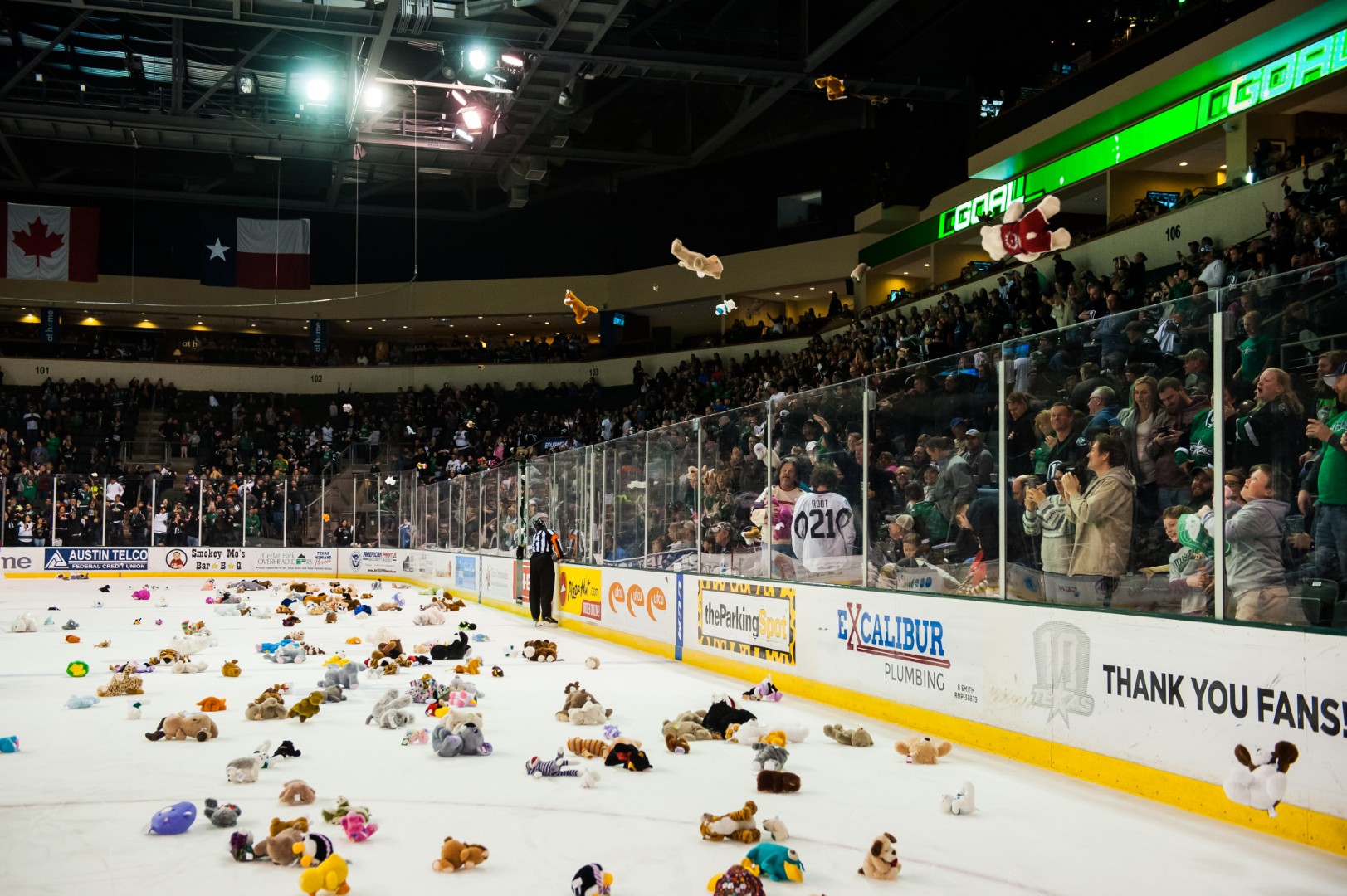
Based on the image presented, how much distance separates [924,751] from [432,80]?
21.5 metres

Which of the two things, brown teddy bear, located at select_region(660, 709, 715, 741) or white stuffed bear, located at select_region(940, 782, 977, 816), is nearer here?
white stuffed bear, located at select_region(940, 782, 977, 816)

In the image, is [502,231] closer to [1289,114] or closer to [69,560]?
[69,560]

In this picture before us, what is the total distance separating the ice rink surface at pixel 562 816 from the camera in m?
4.43

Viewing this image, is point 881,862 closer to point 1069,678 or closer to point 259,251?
point 1069,678

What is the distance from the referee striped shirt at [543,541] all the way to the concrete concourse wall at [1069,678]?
4.64 m

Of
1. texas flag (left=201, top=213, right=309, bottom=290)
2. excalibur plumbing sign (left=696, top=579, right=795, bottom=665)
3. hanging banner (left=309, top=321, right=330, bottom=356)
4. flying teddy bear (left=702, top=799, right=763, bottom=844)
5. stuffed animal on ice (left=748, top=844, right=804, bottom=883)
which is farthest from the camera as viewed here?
hanging banner (left=309, top=321, right=330, bottom=356)

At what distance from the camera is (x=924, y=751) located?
6.92 meters

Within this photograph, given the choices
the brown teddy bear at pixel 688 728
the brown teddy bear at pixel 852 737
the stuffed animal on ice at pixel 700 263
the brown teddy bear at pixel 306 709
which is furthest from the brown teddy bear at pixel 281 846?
the stuffed animal on ice at pixel 700 263

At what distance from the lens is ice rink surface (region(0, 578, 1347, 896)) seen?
174 inches

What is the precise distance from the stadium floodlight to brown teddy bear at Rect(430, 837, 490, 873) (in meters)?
22.2

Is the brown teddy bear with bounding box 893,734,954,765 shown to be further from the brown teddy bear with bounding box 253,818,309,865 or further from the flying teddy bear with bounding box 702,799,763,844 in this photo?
the brown teddy bear with bounding box 253,818,309,865

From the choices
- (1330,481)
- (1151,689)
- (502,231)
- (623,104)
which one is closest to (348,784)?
(1151,689)

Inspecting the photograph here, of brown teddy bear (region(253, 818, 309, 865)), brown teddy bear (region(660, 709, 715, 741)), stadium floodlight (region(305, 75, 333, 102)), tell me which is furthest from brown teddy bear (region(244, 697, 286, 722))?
stadium floodlight (region(305, 75, 333, 102))

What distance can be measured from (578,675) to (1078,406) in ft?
20.0
